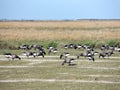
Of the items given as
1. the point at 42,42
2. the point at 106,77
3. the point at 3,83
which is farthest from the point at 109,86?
the point at 42,42

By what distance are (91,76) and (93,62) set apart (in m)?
→ 8.10

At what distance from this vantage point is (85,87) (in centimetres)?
2019

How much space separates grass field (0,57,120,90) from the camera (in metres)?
20.7

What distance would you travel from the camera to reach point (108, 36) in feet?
181

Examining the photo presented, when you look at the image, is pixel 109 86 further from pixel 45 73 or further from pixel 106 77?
pixel 45 73

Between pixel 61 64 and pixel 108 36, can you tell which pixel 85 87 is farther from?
pixel 108 36

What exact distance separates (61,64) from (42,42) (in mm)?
21999

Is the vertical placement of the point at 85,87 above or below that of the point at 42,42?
above

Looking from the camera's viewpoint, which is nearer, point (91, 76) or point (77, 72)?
point (91, 76)

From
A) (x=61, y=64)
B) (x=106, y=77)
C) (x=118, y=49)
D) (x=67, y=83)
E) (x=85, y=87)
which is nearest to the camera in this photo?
(x=85, y=87)

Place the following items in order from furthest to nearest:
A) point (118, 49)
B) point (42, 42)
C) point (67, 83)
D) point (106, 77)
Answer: point (42, 42), point (118, 49), point (106, 77), point (67, 83)

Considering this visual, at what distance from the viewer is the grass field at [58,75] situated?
20.7 metres

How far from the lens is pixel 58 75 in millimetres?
24766

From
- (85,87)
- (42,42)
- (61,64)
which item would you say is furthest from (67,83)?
(42,42)
